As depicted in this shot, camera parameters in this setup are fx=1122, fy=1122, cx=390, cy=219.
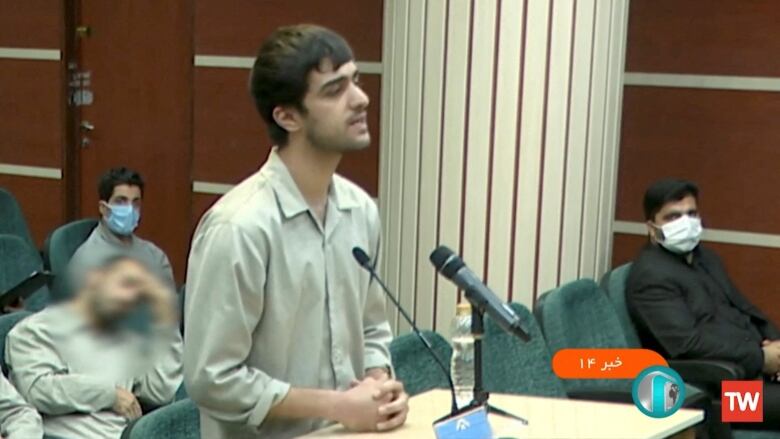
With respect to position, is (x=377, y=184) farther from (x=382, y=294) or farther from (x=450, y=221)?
(x=382, y=294)

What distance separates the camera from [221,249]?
177cm

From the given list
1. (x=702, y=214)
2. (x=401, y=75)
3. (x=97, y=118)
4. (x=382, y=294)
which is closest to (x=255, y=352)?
(x=382, y=294)

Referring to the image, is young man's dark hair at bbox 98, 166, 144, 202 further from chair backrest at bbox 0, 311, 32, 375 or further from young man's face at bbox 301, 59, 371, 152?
young man's face at bbox 301, 59, 371, 152

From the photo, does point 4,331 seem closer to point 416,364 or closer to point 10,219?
point 416,364

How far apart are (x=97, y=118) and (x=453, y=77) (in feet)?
9.26

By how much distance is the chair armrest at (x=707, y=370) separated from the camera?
11.8 ft

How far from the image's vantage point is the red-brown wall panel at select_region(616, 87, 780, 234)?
4355 millimetres

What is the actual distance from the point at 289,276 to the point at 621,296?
2.43 meters

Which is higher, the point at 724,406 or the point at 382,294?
the point at 382,294

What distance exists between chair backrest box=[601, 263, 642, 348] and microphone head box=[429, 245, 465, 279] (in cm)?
225

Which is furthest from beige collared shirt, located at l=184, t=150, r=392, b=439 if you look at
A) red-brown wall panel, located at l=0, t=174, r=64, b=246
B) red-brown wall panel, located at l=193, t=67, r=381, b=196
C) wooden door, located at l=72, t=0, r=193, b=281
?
red-brown wall panel, located at l=0, t=174, r=64, b=246

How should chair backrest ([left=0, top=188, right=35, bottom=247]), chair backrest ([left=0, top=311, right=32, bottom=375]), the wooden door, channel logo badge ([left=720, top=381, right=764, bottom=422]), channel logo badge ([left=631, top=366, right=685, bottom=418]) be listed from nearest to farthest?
channel logo badge ([left=631, top=366, right=685, bottom=418]) < chair backrest ([left=0, top=311, right=32, bottom=375]) < channel logo badge ([left=720, top=381, right=764, bottom=422]) < chair backrest ([left=0, top=188, right=35, bottom=247]) < the wooden door

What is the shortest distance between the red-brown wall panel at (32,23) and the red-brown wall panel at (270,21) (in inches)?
36.8

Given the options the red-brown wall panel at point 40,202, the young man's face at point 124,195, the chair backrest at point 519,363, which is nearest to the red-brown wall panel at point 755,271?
the chair backrest at point 519,363
